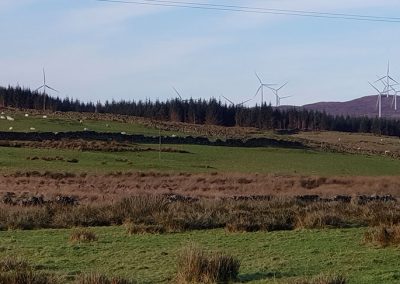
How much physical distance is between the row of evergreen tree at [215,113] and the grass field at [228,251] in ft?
402

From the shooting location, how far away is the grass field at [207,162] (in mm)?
50281

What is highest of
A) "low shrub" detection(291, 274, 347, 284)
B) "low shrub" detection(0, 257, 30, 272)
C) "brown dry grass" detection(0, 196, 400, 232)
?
"low shrub" detection(291, 274, 347, 284)

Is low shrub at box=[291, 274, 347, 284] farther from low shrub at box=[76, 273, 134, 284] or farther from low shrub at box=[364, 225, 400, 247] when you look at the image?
low shrub at box=[364, 225, 400, 247]

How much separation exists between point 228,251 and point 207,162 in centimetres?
4201

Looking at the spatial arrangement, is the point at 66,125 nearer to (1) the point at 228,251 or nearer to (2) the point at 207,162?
(2) the point at 207,162

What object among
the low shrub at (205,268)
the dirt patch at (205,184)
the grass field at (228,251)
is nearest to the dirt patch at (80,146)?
the dirt patch at (205,184)

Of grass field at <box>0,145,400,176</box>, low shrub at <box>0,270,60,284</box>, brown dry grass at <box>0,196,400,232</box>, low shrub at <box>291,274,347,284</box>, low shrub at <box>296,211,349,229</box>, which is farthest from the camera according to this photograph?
grass field at <box>0,145,400,176</box>

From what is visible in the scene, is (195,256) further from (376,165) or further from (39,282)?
(376,165)

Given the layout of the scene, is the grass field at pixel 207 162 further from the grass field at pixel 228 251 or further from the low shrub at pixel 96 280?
the low shrub at pixel 96 280

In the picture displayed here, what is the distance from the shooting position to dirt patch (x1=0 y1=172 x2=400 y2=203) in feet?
128

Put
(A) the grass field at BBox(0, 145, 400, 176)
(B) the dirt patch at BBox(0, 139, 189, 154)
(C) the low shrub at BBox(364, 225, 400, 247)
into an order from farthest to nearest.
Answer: (B) the dirt patch at BBox(0, 139, 189, 154) → (A) the grass field at BBox(0, 145, 400, 176) → (C) the low shrub at BBox(364, 225, 400, 247)

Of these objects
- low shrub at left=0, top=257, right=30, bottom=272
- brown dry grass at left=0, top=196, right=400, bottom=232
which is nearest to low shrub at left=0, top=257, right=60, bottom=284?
low shrub at left=0, top=257, right=30, bottom=272

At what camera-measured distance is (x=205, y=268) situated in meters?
11.0

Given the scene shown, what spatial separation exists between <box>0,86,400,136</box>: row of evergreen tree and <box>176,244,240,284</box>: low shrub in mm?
129223
